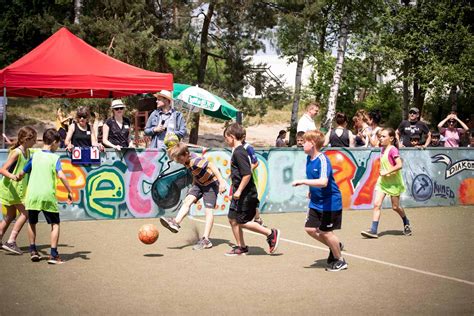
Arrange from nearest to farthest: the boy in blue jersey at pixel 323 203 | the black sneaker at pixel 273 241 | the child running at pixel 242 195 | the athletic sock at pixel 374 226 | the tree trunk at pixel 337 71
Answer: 1. the boy in blue jersey at pixel 323 203
2. the child running at pixel 242 195
3. the black sneaker at pixel 273 241
4. the athletic sock at pixel 374 226
5. the tree trunk at pixel 337 71

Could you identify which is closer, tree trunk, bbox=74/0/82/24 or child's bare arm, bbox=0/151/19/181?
child's bare arm, bbox=0/151/19/181

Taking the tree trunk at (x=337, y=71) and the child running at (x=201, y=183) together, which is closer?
the child running at (x=201, y=183)

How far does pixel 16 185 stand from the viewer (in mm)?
10008

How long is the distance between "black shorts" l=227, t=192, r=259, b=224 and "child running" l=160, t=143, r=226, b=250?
46 centimetres

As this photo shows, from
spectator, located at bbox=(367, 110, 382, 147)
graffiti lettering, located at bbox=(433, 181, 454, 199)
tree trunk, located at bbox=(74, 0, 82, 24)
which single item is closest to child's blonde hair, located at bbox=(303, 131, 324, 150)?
spectator, located at bbox=(367, 110, 382, 147)

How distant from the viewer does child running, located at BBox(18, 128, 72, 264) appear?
9.13 m

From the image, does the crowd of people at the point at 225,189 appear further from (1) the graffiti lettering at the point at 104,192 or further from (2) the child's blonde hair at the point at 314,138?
(1) the graffiti lettering at the point at 104,192

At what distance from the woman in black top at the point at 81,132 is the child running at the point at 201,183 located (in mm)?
3350

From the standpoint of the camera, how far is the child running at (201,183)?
Result: 10242mm

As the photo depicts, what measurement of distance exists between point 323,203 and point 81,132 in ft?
19.2

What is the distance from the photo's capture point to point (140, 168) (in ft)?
44.8

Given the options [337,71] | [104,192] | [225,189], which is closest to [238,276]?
[225,189]

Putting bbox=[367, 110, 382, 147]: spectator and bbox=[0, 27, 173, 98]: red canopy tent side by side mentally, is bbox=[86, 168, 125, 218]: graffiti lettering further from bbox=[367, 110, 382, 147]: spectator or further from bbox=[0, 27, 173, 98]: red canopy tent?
bbox=[367, 110, 382, 147]: spectator

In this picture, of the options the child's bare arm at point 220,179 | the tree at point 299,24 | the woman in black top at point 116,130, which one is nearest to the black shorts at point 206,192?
the child's bare arm at point 220,179
